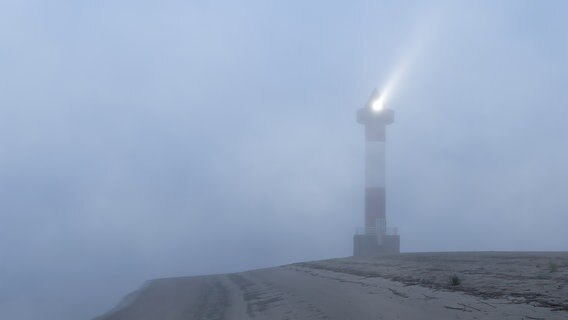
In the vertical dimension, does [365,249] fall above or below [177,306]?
above

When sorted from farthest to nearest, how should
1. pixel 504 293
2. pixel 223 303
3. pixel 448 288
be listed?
pixel 223 303, pixel 448 288, pixel 504 293

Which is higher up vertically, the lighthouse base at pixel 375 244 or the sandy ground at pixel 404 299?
the lighthouse base at pixel 375 244

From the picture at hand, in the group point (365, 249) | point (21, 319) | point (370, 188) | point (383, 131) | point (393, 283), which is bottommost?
point (21, 319)

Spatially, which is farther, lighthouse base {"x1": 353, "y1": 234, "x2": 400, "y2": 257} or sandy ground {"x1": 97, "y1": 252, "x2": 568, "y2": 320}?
lighthouse base {"x1": 353, "y1": 234, "x2": 400, "y2": 257}

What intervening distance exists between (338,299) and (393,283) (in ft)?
13.5

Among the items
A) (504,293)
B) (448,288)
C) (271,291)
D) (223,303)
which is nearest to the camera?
(504,293)

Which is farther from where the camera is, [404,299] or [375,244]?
[375,244]

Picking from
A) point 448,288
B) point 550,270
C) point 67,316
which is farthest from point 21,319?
point 550,270

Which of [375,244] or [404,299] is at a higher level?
[375,244]

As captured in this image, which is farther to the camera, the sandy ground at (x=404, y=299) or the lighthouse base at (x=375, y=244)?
the lighthouse base at (x=375, y=244)

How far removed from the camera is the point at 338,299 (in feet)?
76.4

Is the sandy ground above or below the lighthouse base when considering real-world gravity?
below

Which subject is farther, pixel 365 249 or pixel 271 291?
pixel 365 249

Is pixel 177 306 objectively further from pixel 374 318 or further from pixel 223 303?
pixel 374 318
